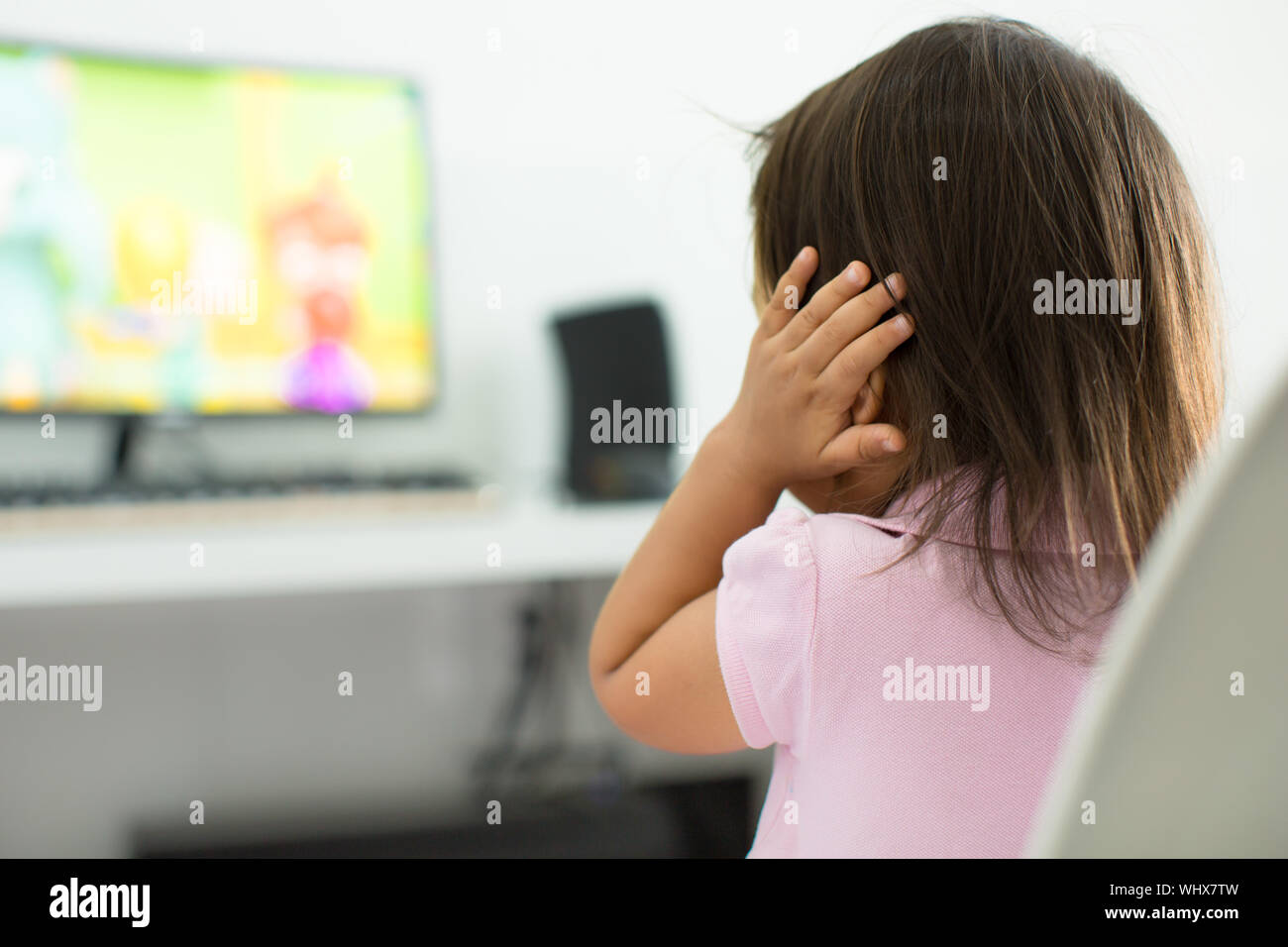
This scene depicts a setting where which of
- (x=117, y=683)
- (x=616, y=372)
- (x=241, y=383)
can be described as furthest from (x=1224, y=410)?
(x=117, y=683)

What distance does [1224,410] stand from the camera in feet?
1.70

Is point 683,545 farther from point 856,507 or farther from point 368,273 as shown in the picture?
point 368,273

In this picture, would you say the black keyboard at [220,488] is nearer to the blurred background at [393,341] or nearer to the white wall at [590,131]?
the blurred background at [393,341]

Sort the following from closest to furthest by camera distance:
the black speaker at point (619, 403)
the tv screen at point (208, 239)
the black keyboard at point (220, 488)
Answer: the black keyboard at point (220, 488)
the tv screen at point (208, 239)
the black speaker at point (619, 403)

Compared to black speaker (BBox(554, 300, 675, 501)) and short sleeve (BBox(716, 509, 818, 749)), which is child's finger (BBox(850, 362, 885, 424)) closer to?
short sleeve (BBox(716, 509, 818, 749))

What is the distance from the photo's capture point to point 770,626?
16.7 inches

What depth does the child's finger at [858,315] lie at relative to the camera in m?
0.46

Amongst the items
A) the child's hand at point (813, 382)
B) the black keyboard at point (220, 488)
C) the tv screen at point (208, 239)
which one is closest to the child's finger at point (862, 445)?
the child's hand at point (813, 382)

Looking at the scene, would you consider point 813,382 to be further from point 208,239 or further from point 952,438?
point 208,239

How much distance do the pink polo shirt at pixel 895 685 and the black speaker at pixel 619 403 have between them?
78 cm

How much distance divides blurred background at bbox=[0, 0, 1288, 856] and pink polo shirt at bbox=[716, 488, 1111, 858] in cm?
55

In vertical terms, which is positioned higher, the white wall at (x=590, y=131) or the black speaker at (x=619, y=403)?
the white wall at (x=590, y=131)

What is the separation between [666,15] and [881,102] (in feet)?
3.37

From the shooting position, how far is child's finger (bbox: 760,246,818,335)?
0.50 m
